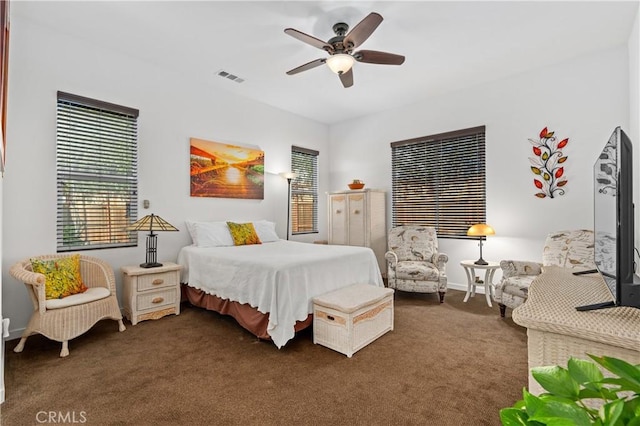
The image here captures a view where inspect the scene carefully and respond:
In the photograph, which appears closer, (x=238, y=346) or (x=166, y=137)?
(x=238, y=346)

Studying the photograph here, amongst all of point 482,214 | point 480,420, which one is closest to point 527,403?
point 480,420

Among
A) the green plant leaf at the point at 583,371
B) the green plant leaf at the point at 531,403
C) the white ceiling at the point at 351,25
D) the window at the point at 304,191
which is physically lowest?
the green plant leaf at the point at 531,403

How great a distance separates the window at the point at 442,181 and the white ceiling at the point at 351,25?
0.87 meters

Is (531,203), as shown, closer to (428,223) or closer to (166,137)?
(428,223)

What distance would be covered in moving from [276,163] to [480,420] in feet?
14.2

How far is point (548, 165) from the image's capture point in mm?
3811

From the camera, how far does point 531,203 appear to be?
392 centimetres

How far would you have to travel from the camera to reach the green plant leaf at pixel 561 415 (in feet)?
1.41

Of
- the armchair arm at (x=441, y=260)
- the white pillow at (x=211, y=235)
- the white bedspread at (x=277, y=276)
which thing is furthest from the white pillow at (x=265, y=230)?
the armchair arm at (x=441, y=260)

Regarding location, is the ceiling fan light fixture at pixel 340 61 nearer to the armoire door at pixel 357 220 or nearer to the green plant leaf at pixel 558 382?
the armoire door at pixel 357 220

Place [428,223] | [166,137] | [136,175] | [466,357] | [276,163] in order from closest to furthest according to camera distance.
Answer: [466,357], [136,175], [166,137], [428,223], [276,163]

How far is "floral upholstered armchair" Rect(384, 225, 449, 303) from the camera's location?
3867 millimetres

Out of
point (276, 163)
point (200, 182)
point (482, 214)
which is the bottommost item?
point (482, 214)

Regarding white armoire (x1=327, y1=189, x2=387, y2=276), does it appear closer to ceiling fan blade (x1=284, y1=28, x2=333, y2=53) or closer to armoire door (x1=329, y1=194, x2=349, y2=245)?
armoire door (x1=329, y1=194, x2=349, y2=245)
